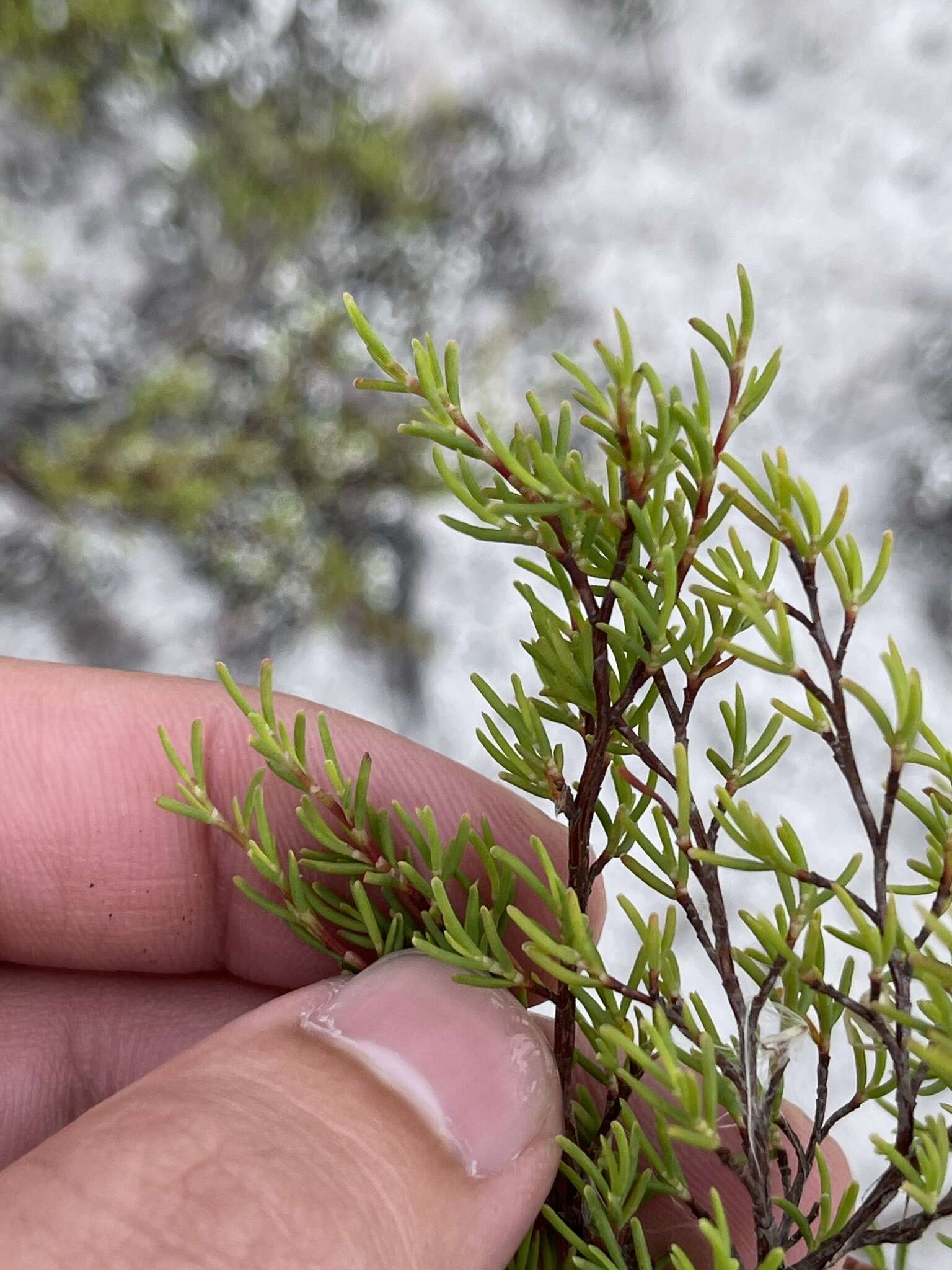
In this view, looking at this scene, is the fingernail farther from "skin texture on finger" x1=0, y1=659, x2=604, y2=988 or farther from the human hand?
"skin texture on finger" x1=0, y1=659, x2=604, y2=988

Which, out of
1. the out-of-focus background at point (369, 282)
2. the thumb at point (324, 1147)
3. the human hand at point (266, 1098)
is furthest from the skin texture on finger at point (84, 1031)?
the out-of-focus background at point (369, 282)

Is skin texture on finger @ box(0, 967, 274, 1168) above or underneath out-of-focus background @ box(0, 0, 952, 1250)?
underneath

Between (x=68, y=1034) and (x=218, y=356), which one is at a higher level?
(x=218, y=356)

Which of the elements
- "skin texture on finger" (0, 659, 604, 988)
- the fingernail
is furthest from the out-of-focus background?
the fingernail

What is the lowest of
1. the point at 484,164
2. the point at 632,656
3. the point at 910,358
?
the point at 632,656

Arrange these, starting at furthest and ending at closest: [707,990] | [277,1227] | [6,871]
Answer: [707,990] < [6,871] < [277,1227]

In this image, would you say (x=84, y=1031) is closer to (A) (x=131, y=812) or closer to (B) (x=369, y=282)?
Result: (A) (x=131, y=812)

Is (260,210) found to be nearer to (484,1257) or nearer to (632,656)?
(632,656)

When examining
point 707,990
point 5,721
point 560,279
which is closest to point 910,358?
point 560,279

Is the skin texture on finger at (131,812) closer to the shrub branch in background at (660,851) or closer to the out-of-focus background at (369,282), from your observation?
the shrub branch in background at (660,851)
